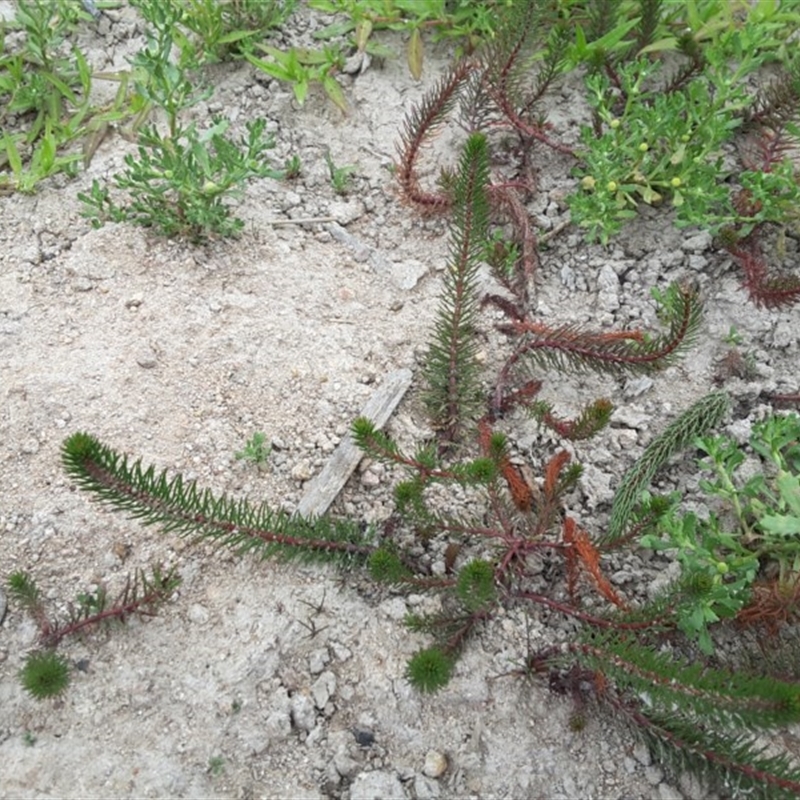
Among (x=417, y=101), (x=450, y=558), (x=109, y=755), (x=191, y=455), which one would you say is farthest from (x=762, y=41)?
(x=109, y=755)

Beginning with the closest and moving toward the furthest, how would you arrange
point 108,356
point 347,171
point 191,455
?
point 191,455, point 108,356, point 347,171

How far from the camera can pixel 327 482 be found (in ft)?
11.4

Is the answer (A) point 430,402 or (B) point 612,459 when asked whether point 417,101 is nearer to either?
(A) point 430,402

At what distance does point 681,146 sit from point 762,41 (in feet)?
2.90

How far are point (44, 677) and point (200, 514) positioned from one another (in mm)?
674

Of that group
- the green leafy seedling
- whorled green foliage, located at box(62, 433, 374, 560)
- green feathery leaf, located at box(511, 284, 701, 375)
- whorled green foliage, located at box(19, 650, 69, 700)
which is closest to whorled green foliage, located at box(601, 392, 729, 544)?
green feathery leaf, located at box(511, 284, 701, 375)

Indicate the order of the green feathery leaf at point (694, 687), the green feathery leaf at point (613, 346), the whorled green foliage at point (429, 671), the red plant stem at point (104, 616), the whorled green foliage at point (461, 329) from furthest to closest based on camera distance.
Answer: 1. the green feathery leaf at point (613, 346)
2. the whorled green foliage at point (461, 329)
3. the red plant stem at point (104, 616)
4. the whorled green foliage at point (429, 671)
5. the green feathery leaf at point (694, 687)

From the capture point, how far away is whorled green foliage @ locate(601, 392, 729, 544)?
3.37m

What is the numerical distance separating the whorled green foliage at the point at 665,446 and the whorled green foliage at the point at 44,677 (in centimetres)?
196

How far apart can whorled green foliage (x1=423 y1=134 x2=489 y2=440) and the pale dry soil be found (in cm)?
16

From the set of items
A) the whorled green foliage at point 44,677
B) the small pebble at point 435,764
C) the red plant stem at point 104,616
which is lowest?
the red plant stem at point 104,616

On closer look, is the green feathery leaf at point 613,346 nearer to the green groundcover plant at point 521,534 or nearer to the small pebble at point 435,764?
the green groundcover plant at point 521,534

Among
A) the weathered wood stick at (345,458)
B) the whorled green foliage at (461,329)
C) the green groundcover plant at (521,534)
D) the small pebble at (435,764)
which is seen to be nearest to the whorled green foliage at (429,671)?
the green groundcover plant at (521,534)

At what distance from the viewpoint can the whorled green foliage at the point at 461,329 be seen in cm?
321
